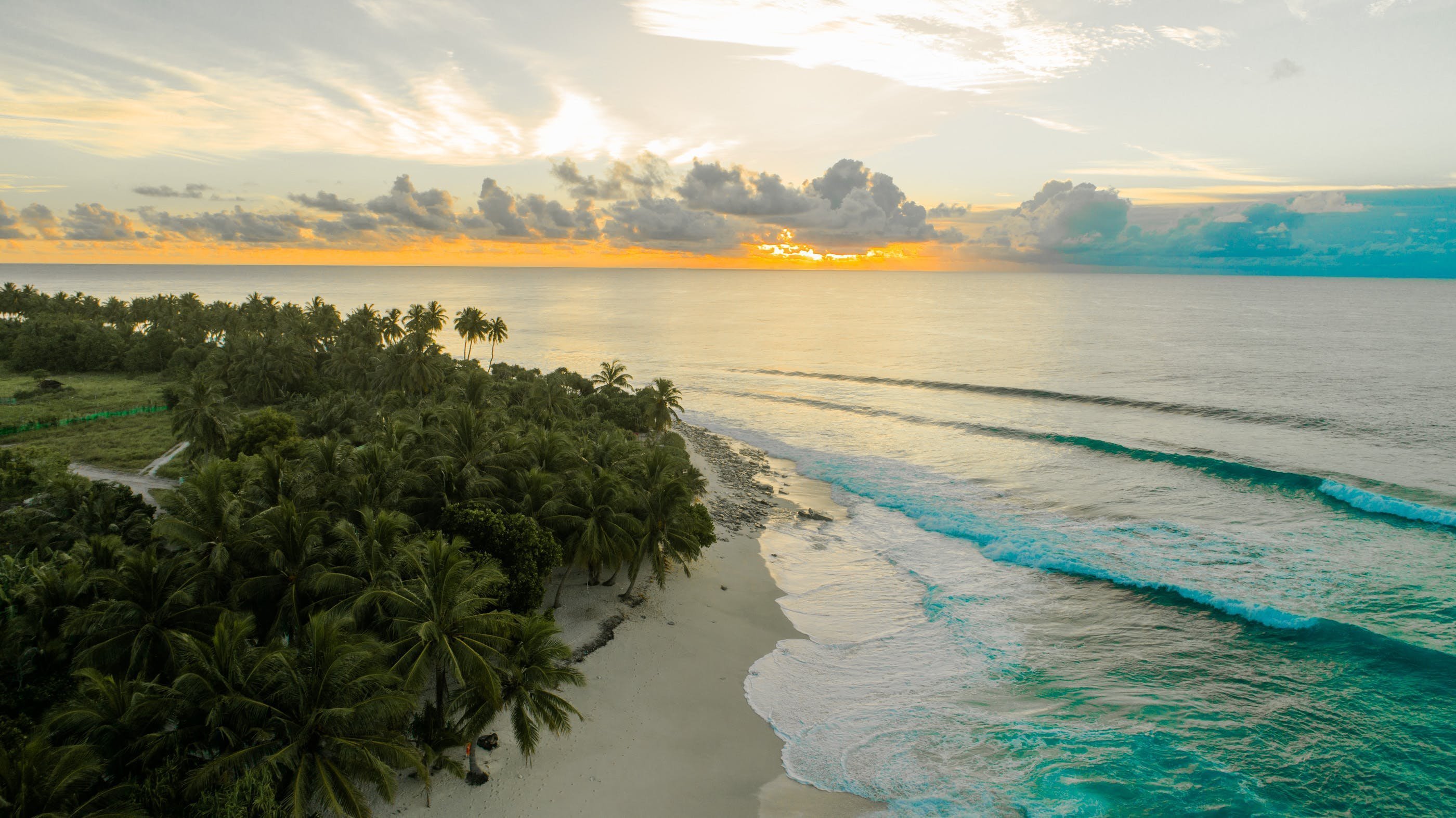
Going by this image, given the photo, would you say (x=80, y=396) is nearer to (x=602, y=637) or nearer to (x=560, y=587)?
(x=560, y=587)

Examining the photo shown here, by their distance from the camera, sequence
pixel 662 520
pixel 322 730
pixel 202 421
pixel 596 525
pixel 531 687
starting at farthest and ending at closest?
pixel 202 421, pixel 662 520, pixel 596 525, pixel 531 687, pixel 322 730

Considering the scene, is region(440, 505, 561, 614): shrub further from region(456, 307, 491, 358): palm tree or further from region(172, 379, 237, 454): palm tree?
Answer: region(456, 307, 491, 358): palm tree

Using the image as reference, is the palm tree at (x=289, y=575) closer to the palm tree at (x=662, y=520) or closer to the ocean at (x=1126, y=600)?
the palm tree at (x=662, y=520)

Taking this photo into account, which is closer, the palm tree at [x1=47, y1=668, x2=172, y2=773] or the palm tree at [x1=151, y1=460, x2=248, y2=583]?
the palm tree at [x1=47, y1=668, x2=172, y2=773]

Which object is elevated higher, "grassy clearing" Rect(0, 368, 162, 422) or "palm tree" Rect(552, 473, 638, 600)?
"palm tree" Rect(552, 473, 638, 600)

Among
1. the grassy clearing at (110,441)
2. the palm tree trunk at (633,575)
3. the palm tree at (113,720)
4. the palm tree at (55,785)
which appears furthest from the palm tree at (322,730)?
the grassy clearing at (110,441)

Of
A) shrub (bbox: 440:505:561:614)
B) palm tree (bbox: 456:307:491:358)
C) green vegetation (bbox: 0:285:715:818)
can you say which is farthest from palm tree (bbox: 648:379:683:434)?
shrub (bbox: 440:505:561:614)

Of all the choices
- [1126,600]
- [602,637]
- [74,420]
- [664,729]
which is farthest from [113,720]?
[74,420]
